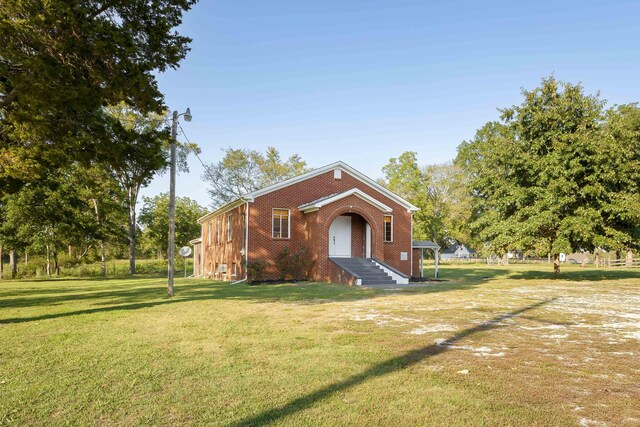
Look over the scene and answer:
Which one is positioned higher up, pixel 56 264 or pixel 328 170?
pixel 328 170

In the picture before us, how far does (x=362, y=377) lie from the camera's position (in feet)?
15.8

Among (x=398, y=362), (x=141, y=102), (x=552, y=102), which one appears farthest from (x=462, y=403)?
(x=552, y=102)

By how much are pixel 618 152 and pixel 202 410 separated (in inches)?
900

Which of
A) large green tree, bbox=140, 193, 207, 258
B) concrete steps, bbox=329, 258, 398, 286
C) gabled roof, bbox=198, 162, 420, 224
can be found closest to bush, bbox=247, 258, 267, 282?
gabled roof, bbox=198, 162, 420, 224

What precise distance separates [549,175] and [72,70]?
20744mm

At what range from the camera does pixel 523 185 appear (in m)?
23.4

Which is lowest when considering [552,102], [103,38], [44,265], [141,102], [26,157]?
[44,265]

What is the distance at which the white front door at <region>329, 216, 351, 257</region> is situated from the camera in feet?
72.6

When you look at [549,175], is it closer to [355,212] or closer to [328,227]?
[355,212]

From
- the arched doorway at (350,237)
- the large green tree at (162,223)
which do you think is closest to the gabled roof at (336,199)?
the arched doorway at (350,237)

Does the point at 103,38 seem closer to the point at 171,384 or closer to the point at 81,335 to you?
the point at 81,335

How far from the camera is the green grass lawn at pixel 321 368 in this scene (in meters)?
3.81

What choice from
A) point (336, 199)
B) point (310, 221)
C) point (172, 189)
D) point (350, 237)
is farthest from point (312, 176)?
point (172, 189)

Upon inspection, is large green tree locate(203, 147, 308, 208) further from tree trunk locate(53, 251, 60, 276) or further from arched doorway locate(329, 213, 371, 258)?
arched doorway locate(329, 213, 371, 258)
